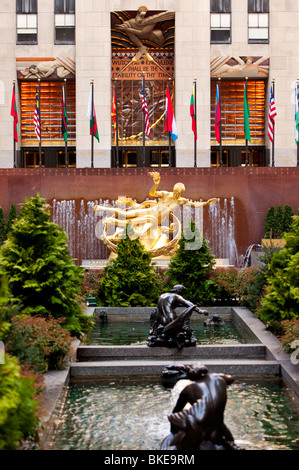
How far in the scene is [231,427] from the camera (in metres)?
7.91

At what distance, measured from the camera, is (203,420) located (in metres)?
5.97

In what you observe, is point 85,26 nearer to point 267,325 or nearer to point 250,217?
point 250,217

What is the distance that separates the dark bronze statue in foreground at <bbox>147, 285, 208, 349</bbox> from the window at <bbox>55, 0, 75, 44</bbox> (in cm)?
2990

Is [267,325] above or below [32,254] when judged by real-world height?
below

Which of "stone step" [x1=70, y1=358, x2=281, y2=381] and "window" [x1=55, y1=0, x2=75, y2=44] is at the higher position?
"window" [x1=55, y1=0, x2=75, y2=44]

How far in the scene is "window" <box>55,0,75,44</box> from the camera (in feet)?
128

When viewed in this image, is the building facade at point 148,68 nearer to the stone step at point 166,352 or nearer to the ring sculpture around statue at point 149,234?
the ring sculpture around statue at point 149,234

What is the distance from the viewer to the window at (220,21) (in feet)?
129

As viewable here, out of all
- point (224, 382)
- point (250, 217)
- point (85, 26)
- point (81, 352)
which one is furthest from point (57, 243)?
point (85, 26)

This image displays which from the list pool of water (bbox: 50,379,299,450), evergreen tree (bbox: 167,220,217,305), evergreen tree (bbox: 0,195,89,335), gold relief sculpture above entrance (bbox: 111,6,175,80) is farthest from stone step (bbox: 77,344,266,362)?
gold relief sculpture above entrance (bbox: 111,6,175,80)

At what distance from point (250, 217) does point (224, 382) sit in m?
23.4

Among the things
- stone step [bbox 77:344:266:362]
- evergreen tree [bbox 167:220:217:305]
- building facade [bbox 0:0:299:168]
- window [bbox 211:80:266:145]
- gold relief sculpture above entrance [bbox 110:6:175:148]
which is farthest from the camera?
window [bbox 211:80:266:145]

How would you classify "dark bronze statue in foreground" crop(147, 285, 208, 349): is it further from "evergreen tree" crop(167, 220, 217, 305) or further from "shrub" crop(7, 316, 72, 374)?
"evergreen tree" crop(167, 220, 217, 305)

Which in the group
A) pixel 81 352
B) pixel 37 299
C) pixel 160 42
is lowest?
pixel 81 352
